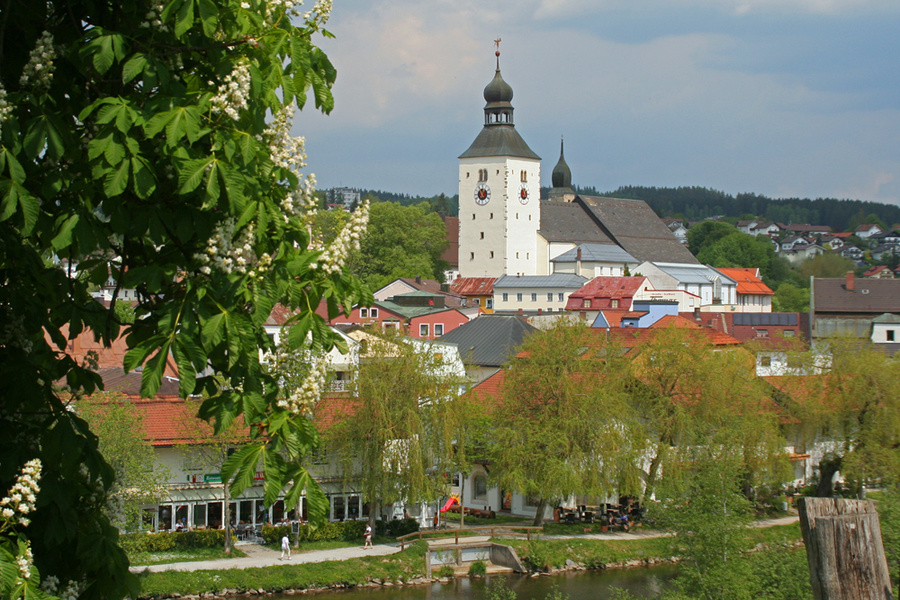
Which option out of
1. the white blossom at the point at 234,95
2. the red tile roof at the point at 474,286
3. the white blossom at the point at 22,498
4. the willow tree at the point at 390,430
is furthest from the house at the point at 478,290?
the white blossom at the point at 22,498

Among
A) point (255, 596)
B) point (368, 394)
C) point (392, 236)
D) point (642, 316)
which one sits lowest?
point (255, 596)

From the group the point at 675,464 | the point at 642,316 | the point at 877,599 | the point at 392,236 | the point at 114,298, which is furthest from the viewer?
the point at 392,236

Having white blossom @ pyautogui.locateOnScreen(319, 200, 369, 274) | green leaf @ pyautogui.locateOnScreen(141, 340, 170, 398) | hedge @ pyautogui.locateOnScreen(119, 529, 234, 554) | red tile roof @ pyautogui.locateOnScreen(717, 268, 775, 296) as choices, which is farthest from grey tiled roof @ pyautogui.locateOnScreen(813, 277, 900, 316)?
green leaf @ pyautogui.locateOnScreen(141, 340, 170, 398)

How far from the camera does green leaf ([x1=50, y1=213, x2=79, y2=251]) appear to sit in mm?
4664

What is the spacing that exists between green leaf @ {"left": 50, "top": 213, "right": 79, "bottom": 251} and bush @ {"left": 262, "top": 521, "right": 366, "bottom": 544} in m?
24.1

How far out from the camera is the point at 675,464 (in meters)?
32.6

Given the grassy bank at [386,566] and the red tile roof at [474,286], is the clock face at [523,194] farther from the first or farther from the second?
the grassy bank at [386,566]

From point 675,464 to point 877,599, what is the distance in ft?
95.1

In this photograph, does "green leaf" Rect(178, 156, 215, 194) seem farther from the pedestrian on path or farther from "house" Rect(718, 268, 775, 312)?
"house" Rect(718, 268, 775, 312)

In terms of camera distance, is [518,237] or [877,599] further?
[518,237]

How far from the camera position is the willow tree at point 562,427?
102ft

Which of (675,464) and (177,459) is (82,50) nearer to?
(177,459)

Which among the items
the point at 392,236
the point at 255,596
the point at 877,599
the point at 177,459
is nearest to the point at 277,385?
the point at 877,599

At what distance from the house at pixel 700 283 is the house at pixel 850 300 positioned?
22.0 metres
